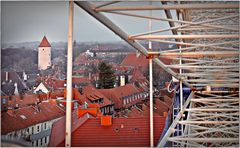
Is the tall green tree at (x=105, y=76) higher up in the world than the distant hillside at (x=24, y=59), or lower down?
lower down

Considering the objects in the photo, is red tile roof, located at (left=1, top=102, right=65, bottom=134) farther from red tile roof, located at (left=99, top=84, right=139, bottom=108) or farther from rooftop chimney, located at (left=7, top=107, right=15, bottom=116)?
red tile roof, located at (left=99, top=84, right=139, bottom=108)

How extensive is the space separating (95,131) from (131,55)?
0.86 meters

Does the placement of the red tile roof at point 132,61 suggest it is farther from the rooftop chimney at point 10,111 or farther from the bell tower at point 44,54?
the rooftop chimney at point 10,111

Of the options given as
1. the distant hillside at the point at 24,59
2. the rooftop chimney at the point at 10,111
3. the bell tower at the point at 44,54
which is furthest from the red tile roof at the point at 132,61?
the rooftop chimney at the point at 10,111

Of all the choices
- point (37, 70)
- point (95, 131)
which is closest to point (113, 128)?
point (95, 131)

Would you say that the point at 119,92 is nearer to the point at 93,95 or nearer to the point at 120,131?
the point at 93,95

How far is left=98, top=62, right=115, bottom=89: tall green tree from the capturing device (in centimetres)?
281

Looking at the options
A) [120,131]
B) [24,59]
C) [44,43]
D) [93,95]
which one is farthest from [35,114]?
[120,131]

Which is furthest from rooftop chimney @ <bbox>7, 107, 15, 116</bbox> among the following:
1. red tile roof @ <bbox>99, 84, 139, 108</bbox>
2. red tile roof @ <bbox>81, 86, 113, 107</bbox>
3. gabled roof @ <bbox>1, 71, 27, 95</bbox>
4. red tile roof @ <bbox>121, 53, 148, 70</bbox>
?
red tile roof @ <bbox>121, 53, 148, 70</bbox>

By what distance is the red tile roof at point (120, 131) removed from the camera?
261 centimetres

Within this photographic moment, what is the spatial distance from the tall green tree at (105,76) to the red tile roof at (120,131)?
0.37 meters

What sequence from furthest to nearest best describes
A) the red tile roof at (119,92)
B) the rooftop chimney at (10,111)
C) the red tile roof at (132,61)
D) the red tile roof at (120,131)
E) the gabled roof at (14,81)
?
the red tile roof at (119,92), the red tile roof at (132,61), the red tile roof at (120,131), the rooftop chimney at (10,111), the gabled roof at (14,81)

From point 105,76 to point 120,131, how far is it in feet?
1.95

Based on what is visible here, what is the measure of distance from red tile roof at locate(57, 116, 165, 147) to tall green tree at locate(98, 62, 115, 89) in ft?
1.22
